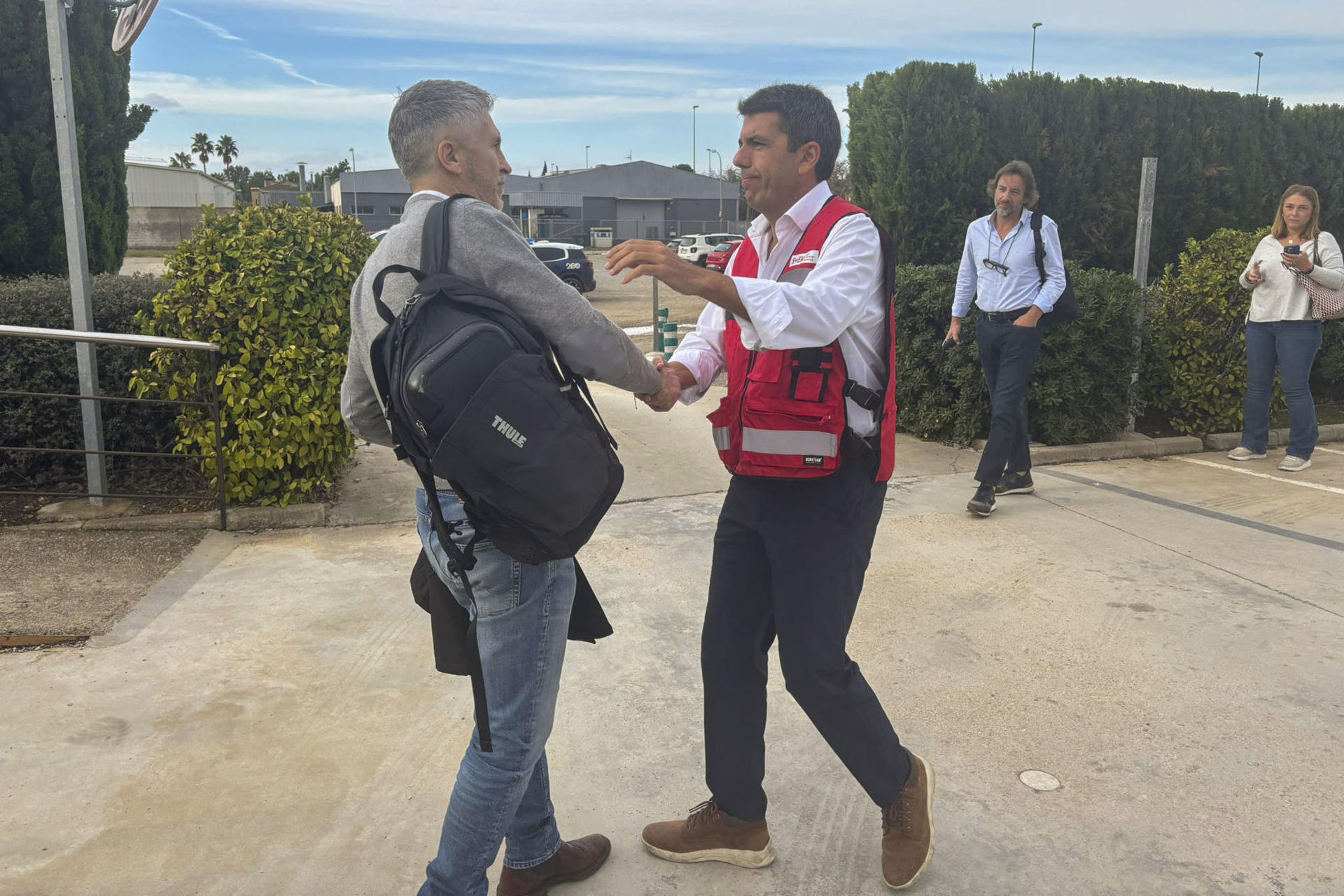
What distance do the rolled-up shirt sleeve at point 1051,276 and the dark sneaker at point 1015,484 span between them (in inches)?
37.9

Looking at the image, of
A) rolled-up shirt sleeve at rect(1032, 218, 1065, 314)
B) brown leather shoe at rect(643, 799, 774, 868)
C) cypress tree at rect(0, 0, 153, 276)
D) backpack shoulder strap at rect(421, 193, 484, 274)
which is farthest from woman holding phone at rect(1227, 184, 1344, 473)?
cypress tree at rect(0, 0, 153, 276)

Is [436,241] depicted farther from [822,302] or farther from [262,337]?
[262,337]

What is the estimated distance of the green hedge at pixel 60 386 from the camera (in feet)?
17.6

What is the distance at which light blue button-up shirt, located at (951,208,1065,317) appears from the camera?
5461 mm

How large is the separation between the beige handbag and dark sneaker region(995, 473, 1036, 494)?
2.35m

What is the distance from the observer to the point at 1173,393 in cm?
736

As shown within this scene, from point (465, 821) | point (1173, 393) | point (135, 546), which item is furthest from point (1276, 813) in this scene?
point (1173, 393)

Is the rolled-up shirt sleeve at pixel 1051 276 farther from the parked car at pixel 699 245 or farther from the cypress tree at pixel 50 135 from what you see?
the parked car at pixel 699 245

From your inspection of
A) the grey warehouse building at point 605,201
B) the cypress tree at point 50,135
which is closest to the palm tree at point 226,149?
the grey warehouse building at point 605,201

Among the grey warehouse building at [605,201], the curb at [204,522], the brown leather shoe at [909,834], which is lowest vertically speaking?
the brown leather shoe at [909,834]

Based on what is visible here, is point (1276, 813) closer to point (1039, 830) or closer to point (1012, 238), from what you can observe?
point (1039, 830)

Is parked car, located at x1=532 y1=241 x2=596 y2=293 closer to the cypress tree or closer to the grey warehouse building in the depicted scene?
the cypress tree

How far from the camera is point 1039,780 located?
2.89 m

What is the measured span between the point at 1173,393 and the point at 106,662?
22.7ft
